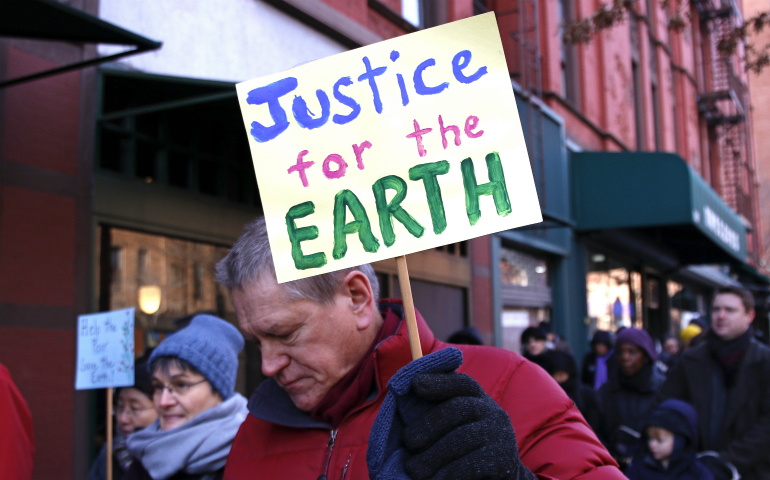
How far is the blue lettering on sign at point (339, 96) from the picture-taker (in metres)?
1.61

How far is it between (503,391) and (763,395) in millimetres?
3197

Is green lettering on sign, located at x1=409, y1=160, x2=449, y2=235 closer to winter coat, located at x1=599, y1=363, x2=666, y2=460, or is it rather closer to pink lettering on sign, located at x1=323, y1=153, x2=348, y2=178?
pink lettering on sign, located at x1=323, y1=153, x2=348, y2=178

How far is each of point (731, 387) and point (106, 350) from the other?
3.46 m

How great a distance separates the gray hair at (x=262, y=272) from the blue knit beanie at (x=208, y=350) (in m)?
1.34

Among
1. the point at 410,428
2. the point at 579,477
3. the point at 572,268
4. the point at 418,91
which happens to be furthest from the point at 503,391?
the point at 572,268

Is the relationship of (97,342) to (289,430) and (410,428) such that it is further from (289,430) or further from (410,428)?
(410,428)

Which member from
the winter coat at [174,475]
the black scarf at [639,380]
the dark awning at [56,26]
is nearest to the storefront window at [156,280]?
the dark awning at [56,26]

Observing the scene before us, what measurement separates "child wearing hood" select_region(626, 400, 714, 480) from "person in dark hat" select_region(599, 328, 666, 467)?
0.84 metres

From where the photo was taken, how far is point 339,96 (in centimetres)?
161

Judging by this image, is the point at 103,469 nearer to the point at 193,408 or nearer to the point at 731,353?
the point at 193,408

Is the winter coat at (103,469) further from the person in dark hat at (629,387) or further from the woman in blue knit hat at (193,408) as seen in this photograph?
the person in dark hat at (629,387)

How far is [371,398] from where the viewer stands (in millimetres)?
1722

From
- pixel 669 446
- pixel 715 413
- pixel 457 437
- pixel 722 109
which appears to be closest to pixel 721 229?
pixel 715 413

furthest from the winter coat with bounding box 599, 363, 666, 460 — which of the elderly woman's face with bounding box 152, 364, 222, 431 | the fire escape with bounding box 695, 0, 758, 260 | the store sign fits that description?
the fire escape with bounding box 695, 0, 758, 260
